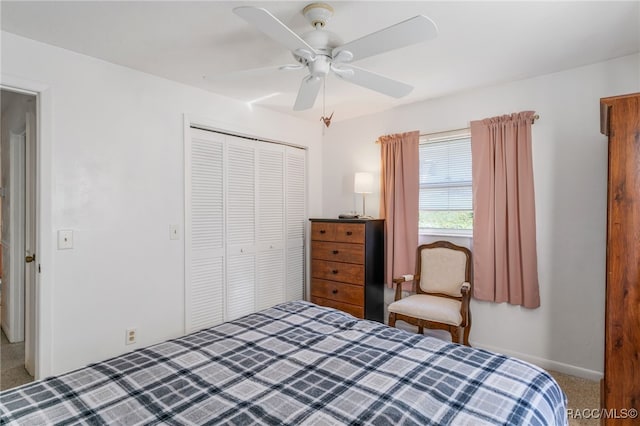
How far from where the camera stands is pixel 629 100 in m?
1.76

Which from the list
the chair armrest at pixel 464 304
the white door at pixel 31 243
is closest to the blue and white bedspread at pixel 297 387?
the chair armrest at pixel 464 304

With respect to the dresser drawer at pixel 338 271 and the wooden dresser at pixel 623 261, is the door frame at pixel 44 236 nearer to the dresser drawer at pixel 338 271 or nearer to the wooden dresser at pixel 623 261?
the dresser drawer at pixel 338 271

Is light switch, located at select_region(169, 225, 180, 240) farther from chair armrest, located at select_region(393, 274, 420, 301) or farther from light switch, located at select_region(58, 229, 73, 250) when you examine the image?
chair armrest, located at select_region(393, 274, 420, 301)

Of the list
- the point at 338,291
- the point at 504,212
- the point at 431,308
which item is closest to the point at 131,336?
the point at 338,291

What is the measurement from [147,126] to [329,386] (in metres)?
2.34

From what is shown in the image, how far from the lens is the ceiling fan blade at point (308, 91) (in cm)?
199

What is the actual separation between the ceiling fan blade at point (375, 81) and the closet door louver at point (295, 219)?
1.87 m

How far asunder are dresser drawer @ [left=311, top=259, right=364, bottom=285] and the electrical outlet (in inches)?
69.0

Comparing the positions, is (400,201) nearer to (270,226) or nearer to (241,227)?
(270,226)

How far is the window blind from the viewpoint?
314 cm

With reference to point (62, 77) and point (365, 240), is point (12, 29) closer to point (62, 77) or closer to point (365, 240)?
point (62, 77)

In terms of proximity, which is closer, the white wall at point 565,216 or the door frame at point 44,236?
the door frame at point 44,236

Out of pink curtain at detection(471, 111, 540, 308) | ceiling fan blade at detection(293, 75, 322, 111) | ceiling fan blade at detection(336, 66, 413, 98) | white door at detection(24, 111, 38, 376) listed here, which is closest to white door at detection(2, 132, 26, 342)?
white door at detection(24, 111, 38, 376)

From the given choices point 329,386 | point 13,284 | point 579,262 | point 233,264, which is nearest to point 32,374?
point 13,284
